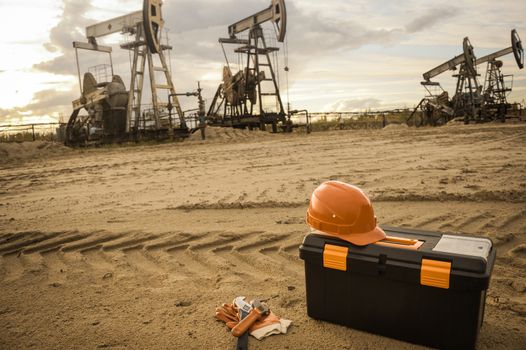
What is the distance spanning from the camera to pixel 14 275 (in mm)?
2844

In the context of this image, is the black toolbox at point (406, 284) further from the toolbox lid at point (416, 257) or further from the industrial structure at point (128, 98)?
the industrial structure at point (128, 98)

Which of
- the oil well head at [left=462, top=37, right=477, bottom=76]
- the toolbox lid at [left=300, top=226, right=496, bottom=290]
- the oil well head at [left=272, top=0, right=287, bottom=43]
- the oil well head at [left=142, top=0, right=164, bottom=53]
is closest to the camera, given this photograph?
the toolbox lid at [left=300, top=226, right=496, bottom=290]

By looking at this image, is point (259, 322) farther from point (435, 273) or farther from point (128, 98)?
point (128, 98)

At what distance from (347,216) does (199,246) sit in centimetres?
170

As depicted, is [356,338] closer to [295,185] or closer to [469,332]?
[469,332]

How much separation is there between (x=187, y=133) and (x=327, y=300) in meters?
16.7

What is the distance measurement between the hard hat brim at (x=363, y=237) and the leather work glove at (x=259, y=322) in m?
0.56

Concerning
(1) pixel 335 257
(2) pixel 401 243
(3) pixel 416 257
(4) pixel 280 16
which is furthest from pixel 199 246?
(4) pixel 280 16

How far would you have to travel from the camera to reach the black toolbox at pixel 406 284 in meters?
1.64

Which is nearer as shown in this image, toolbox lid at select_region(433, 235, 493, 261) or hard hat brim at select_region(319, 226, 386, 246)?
toolbox lid at select_region(433, 235, 493, 261)

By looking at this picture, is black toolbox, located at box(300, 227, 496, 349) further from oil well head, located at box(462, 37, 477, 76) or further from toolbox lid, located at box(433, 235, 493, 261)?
oil well head, located at box(462, 37, 477, 76)

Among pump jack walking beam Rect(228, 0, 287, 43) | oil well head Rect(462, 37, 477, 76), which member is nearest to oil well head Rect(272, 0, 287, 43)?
pump jack walking beam Rect(228, 0, 287, 43)

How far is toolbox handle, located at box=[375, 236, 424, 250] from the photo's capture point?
A: 1809 mm

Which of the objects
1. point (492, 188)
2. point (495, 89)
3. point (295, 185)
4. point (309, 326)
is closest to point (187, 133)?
point (295, 185)
